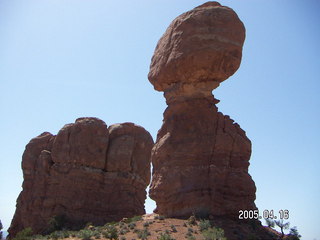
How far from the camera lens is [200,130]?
2283cm

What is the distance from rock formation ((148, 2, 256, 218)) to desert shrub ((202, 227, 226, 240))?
231 cm

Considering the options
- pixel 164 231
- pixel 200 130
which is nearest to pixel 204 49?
pixel 200 130

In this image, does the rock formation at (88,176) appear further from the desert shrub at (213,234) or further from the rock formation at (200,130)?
the desert shrub at (213,234)

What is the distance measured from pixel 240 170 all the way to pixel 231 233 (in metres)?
4.52

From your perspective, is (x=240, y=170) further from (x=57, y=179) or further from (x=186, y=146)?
(x=57, y=179)

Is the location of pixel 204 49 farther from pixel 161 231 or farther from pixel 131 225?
pixel 131 225

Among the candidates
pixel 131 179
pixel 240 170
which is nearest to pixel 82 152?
pixel 131 179

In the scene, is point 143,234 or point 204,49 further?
point 204,49

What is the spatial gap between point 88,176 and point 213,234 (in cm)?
2210

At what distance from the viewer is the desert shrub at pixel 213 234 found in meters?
17.1

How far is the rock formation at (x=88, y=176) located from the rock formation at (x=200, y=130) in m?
14.0

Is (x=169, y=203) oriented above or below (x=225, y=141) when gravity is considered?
below

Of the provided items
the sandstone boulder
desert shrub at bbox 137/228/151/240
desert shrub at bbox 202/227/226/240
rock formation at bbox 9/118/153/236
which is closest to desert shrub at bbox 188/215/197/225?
desert shrub at bbox 202/227/226/240

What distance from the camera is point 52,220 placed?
34625 millimetres
